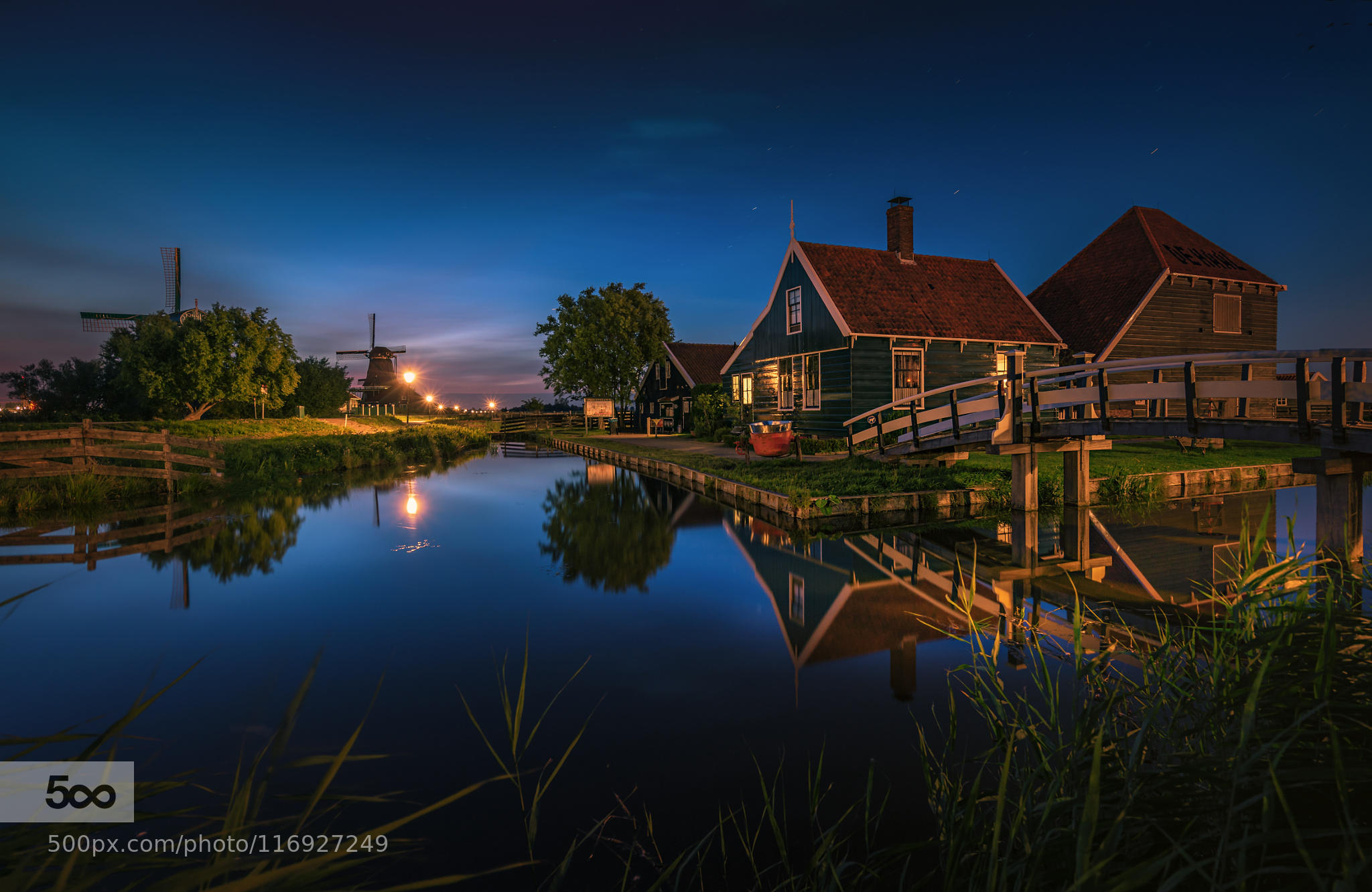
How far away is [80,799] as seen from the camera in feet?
8.64

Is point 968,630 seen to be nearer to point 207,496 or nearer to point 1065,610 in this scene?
point 1065,610

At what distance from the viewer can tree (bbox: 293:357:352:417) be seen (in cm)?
5634

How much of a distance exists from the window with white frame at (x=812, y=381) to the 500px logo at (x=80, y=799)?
75.5ft

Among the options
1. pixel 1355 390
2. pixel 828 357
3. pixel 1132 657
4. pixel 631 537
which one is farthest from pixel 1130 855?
pixel 828 357

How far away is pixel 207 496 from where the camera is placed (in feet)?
55.5

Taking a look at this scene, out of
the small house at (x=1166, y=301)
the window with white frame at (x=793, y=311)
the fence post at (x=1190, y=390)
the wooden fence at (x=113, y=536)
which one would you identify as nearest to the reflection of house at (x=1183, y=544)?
the fence post at (x=1190, y=390)

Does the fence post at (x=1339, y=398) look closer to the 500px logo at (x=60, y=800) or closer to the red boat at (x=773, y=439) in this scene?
the 500px logo at (x=60, y=800)

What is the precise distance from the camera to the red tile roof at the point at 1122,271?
26172 mm

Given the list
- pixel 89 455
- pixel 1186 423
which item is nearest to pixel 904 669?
pixel 1186 423

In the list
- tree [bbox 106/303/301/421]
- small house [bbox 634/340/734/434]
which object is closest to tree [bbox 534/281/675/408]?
small house [bbox 634/340/734/434]

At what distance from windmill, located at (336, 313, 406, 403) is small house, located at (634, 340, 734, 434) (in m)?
35.8

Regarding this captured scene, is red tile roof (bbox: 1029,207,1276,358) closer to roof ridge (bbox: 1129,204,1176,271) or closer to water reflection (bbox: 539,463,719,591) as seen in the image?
roof ridge (bbox: 1129,204,1176,271)

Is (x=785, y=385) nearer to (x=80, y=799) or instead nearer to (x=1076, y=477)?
(x=1076, y=477)

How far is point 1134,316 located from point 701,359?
2458 centimetres
